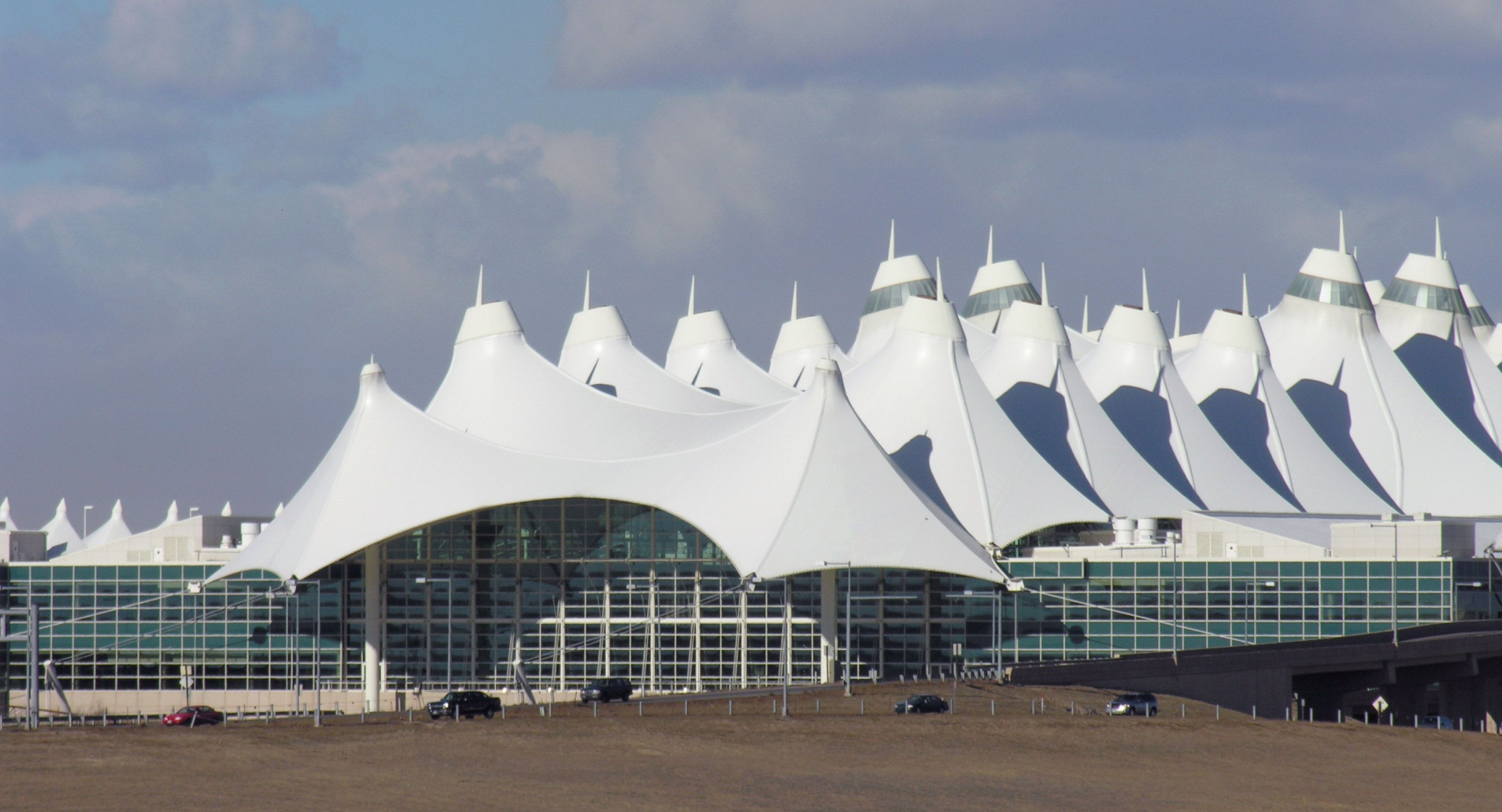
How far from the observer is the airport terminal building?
5897 centimetres

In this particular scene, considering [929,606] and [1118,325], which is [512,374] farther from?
[1118,325]

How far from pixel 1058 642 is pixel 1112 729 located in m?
15.4

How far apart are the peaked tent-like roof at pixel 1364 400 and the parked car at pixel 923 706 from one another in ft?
128

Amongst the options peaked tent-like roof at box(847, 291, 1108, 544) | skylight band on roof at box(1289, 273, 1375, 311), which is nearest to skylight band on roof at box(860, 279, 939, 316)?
skylight band on roof at box(1289, 273, 1375, 311)

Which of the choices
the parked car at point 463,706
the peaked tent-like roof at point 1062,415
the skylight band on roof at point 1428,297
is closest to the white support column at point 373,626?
the parked car at point 463,706

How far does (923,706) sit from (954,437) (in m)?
22.7

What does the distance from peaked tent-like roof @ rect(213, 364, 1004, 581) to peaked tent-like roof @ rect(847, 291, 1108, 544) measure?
21.5 ft

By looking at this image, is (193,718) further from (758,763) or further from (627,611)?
(627,611)

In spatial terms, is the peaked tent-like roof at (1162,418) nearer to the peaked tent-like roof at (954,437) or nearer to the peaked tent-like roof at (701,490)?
the peaked tent-like roof at (954,437)

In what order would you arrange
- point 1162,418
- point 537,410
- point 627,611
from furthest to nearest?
point 1162,418 < point 537,410 < point 627,611

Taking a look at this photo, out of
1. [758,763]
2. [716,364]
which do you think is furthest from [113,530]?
[758,763]

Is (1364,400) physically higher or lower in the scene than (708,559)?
higher

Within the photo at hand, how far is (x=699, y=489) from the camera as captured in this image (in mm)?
59094

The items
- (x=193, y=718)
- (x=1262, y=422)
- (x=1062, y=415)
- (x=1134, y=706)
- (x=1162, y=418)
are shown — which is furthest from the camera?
(x=1262, y=422)
